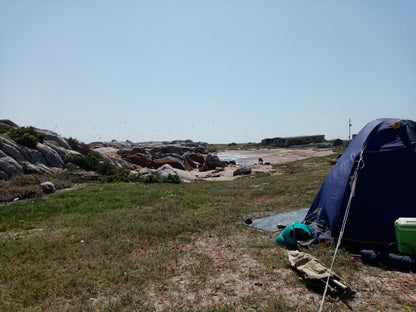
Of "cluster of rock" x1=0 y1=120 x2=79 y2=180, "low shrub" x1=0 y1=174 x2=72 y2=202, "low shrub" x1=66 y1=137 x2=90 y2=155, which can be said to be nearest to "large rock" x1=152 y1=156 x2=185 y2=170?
"low shrub" x1=66 y1=137 x2=90 y2=155

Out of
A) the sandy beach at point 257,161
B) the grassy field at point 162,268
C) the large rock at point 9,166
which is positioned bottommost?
the sandy beach at point 257,161

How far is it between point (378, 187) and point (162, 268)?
230 inches

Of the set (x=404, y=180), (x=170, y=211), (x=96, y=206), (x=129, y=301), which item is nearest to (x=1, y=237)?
(x=96, y=206)

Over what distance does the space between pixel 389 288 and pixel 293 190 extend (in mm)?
11341

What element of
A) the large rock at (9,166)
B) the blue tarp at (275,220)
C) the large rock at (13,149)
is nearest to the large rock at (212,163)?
the large rock at (13,149)

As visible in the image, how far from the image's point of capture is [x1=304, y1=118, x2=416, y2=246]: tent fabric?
7.24 metres

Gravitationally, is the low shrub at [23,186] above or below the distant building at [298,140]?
below

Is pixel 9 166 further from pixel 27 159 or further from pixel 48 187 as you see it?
pixel 48 187

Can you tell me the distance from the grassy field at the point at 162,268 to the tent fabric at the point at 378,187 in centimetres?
95

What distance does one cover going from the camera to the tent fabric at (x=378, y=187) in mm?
7242

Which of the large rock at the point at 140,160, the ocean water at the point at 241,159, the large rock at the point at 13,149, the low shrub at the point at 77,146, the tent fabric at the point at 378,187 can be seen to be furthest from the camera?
the ocean water at the point at 241,159

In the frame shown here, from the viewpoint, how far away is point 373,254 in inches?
261

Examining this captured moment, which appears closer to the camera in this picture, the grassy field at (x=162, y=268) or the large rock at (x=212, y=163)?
the grassy field at (x=162, y=268)

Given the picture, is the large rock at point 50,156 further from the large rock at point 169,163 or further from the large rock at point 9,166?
the large rock at point 169,163
